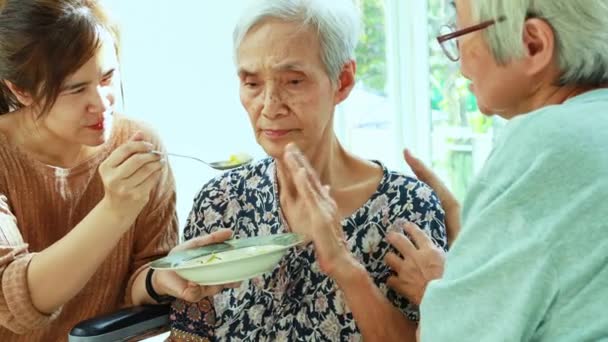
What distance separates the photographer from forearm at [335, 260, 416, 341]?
1.50 meters

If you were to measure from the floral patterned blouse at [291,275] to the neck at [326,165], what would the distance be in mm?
38

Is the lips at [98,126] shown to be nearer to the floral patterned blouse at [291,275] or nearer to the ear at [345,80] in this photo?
the floral patterned blouse at [291,275]

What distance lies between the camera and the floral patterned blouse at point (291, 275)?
166 centimetres

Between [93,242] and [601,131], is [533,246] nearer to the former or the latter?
[601,131]

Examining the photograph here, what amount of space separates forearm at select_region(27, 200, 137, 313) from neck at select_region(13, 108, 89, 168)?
291 millimetres

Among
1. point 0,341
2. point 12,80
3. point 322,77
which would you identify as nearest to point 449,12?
point 322,77

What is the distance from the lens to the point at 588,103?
1085 millimetres

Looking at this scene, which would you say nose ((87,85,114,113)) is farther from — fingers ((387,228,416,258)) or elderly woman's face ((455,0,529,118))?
elderly woman's face ((455,0,529,118))

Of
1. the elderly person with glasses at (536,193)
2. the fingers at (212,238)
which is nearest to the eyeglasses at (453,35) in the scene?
the elderly person with glasses at (536,193)

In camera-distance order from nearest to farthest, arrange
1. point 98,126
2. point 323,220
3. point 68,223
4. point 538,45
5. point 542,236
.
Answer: point 542,236
point 538,45
point 323,220
point 98,126
point 68,223

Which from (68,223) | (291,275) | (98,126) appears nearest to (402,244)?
(291,275)

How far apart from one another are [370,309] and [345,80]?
521 mm

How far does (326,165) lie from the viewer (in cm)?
176

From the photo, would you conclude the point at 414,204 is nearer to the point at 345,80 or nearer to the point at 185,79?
the point at 345,80
